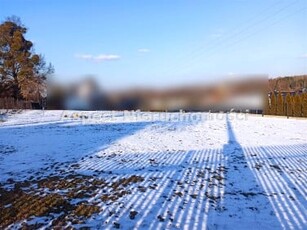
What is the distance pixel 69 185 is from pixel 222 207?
384 cm

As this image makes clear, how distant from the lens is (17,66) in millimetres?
39562

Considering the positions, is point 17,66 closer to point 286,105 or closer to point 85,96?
point 85,96

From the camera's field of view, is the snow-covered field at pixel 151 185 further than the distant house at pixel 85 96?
No

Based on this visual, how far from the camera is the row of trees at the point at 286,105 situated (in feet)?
125

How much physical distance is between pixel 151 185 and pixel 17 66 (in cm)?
3637

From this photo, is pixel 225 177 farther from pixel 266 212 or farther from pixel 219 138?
pixel 219 138

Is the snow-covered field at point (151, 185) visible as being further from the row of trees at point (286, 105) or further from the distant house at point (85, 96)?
the row of trees at point (286, 105)

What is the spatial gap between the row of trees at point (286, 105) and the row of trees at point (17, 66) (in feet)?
101

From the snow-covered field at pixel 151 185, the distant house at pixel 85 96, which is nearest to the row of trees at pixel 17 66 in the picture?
the distant house at pixel 85 96

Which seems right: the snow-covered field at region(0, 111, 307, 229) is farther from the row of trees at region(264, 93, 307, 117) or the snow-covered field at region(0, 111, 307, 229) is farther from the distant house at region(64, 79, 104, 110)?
the row of trees at region(264, 93, 307, 117)

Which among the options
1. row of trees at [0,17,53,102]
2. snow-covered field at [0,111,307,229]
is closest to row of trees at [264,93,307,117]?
snow-covered field at [0,111,307,229]

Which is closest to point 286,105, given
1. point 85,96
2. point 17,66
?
point 85,96

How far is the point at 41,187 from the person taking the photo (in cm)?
793

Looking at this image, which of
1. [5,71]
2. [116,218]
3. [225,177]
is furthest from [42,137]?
[5,71]
